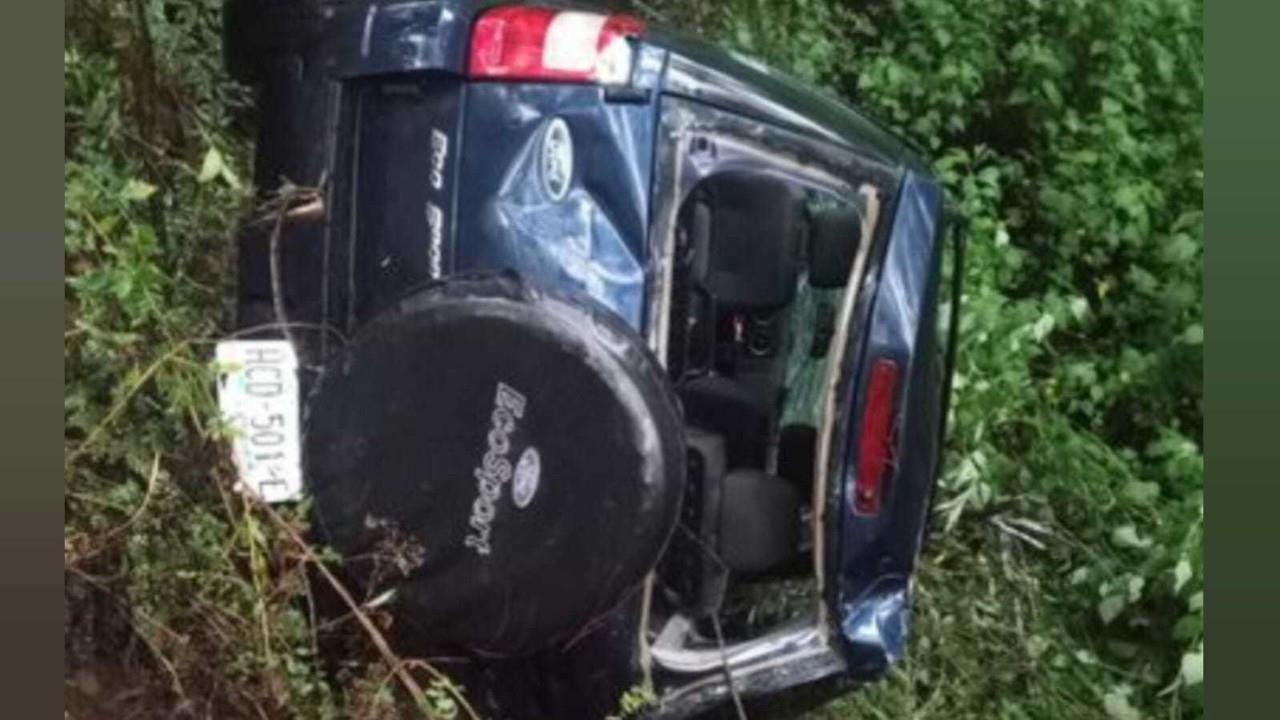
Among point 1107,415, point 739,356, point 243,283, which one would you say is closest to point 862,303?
point 739,356

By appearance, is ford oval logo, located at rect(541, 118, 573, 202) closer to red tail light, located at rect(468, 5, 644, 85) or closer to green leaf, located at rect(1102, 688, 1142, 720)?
red tail light, located at rect(468, 5, 644, 85)

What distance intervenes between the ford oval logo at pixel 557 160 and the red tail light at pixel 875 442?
2.52ft

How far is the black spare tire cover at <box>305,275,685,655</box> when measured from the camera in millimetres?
3463

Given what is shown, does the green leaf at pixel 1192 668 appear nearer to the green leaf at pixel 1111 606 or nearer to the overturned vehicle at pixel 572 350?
the green leaf at pixel 1111 606

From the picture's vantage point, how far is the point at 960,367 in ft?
17.6

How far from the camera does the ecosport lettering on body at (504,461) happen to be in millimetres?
3471

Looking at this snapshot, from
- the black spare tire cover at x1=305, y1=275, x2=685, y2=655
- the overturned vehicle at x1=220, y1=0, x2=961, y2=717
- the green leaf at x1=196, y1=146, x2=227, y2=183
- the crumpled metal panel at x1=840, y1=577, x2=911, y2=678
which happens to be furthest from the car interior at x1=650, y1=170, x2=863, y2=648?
the green leaf at x1=196, y1=146, x2=227, y2=183

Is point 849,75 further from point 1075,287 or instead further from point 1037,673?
point 1037,673

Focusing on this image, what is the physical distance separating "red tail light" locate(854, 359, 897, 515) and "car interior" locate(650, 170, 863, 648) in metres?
0.23

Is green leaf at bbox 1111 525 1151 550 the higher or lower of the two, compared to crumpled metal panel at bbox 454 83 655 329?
lower

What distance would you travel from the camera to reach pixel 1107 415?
606cm

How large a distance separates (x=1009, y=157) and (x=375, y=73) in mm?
3359

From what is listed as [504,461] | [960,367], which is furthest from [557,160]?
[960,367]

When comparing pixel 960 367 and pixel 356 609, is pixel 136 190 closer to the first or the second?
pixel 356 609
